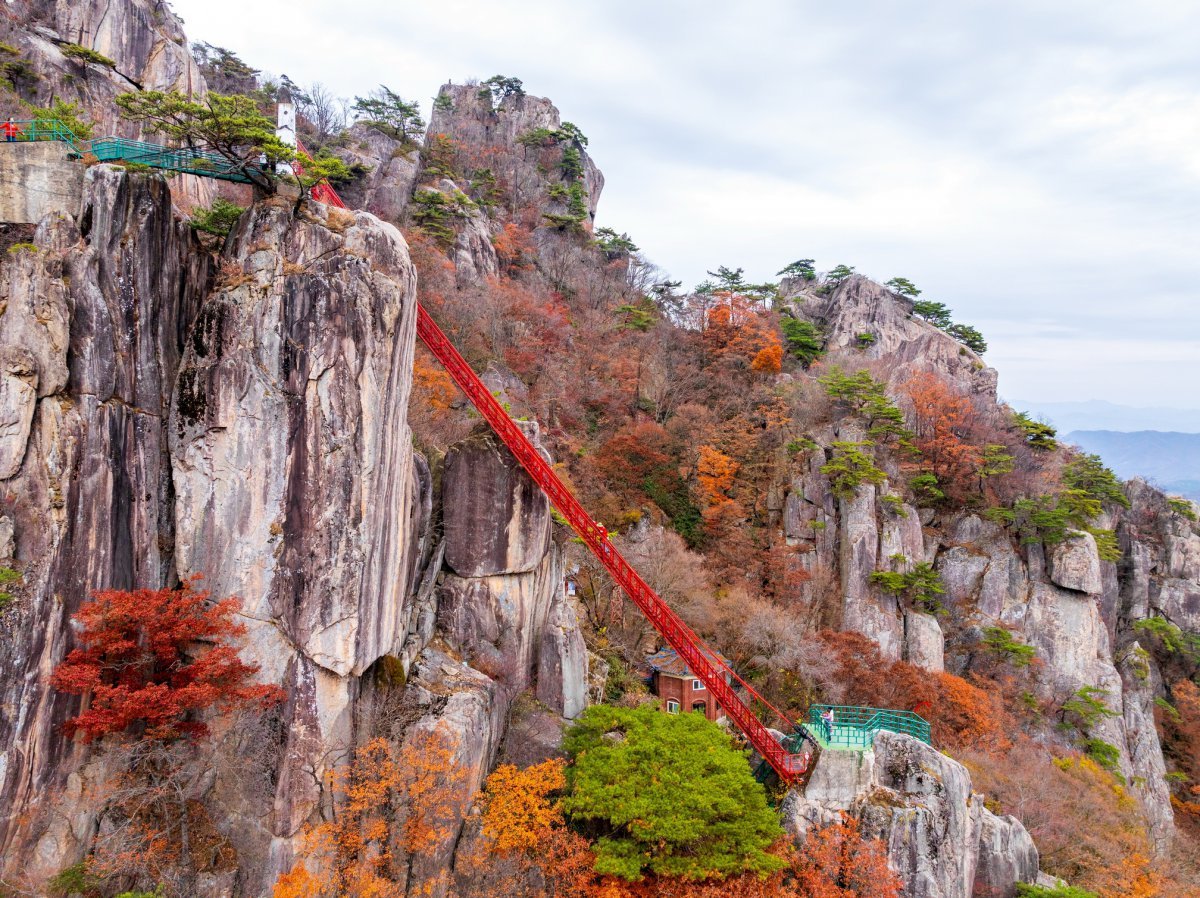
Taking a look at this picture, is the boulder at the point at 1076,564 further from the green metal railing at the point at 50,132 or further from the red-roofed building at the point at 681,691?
the green metal railing at the point at 50,132

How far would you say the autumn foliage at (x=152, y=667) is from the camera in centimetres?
1385

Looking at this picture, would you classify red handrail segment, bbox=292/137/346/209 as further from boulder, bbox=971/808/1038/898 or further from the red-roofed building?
boulder, bbox=971/808/1038/898

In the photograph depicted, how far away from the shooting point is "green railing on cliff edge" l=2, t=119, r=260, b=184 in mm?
16453

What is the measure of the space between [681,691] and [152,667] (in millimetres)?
16983

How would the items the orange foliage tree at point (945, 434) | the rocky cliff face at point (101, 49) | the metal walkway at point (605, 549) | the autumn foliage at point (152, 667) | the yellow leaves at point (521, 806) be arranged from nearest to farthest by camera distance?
the autumn foliage at point (152, 667) < the yellow leaves at point (521, 806) < the metal walkway at point (605, 549) < the rocky cliff face at point (101, 49) < the orange foliage tree at point (945, 434)

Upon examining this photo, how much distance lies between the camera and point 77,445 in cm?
1498

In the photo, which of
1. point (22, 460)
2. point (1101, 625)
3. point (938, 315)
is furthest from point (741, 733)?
point (938, 315)

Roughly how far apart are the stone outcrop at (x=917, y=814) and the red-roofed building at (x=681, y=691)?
634 centimetres

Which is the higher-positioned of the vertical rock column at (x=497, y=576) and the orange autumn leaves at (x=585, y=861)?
the vertical rock column at (x=497, y=576)

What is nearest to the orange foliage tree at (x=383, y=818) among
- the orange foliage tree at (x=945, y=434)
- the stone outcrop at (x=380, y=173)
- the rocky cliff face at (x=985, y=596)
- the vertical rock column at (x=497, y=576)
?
the vertical rock column at (x=497, y=576)

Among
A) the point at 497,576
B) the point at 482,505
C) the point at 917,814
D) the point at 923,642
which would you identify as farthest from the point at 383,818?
the point at 923,642

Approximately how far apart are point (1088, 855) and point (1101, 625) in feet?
53.8

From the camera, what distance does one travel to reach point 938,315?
177 ft

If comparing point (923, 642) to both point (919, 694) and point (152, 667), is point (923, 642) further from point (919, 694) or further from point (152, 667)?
point (152, 667)
